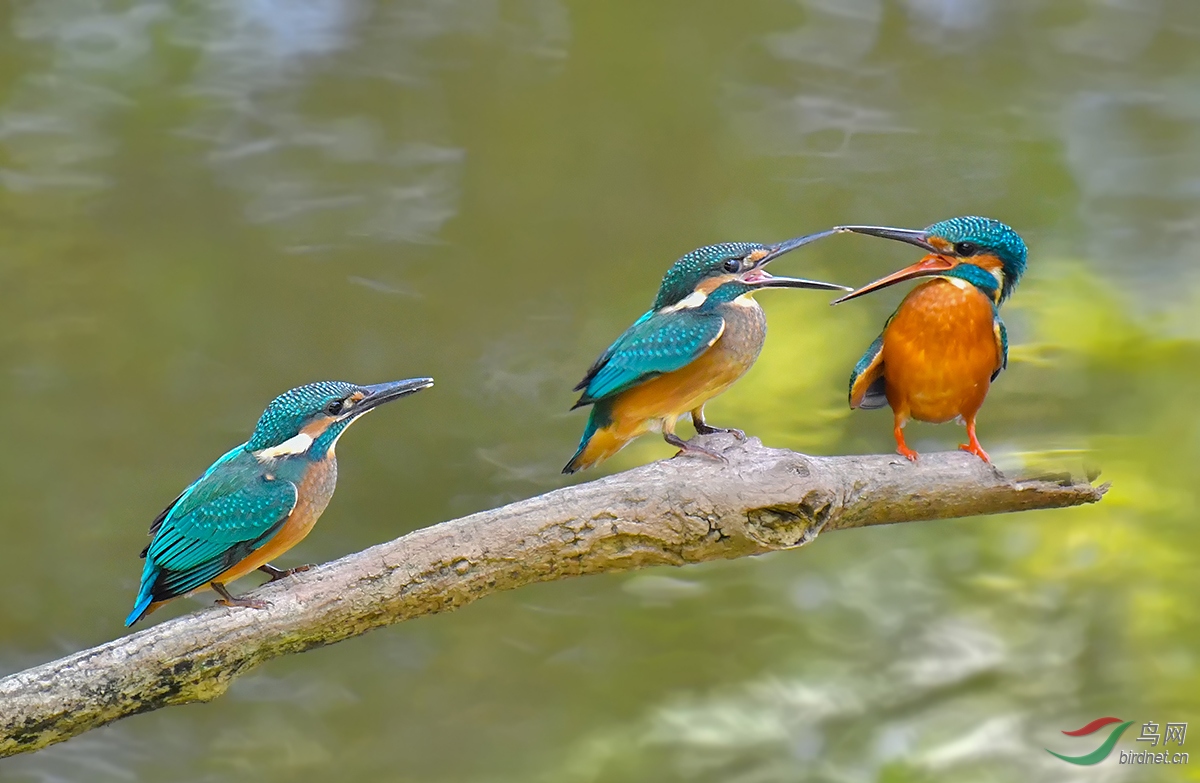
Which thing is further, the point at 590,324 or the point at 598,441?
the point at 590,324

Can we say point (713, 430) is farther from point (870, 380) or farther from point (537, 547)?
point (537, 547)

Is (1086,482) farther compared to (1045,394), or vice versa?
(1045,394)

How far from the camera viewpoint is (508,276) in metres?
3.70

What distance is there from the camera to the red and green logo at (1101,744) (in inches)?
135

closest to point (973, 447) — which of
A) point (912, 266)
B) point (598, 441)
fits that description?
point (912, 266)

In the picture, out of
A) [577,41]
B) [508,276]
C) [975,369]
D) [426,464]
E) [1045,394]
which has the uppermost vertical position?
[577,41]

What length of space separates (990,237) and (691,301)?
0.54m

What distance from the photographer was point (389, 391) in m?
1.92

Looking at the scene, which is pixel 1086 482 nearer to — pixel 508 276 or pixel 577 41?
pixel 508 276

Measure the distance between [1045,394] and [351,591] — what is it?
255 centimetres

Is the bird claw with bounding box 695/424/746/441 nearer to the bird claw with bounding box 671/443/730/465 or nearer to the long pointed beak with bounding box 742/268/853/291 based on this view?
the bird claw with bounding box 671/443/730/465

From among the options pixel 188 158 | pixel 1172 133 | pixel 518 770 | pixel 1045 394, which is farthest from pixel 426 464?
pixel 1172 133

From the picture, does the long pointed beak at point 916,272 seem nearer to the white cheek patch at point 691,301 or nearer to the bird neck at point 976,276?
the bird neck at point 976,276

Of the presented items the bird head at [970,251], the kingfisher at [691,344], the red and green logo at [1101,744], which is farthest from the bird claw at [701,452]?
the red and green logo at [1101,744]
